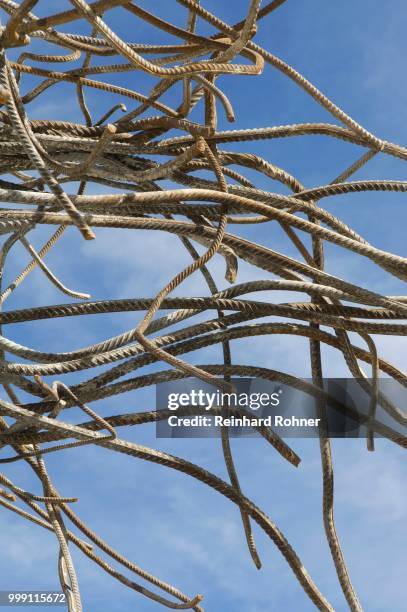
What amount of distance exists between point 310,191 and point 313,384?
0.23 m

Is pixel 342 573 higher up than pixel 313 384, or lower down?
lower down

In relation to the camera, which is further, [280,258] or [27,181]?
[27,181]

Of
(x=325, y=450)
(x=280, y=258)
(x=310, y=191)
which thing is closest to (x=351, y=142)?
(x=310, y=191)

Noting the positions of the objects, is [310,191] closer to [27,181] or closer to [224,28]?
[224,28]

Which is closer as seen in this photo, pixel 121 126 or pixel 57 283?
pixel 121 126

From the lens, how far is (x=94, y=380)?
97 cm

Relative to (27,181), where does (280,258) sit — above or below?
below

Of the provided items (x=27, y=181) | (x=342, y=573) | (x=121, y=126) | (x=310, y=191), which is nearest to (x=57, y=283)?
(x=27, y=181)

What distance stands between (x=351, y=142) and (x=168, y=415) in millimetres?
400

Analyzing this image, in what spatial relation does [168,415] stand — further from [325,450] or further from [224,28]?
[224,28]

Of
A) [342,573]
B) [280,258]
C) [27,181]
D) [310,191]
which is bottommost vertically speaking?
[342,573]

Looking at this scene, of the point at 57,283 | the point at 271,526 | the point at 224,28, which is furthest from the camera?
the point at 57,283

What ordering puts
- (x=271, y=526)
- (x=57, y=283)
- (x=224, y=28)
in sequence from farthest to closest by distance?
(x=57, y=283), (x=271, y=526), (x=224, y=28)

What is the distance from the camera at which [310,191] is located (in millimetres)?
1060
